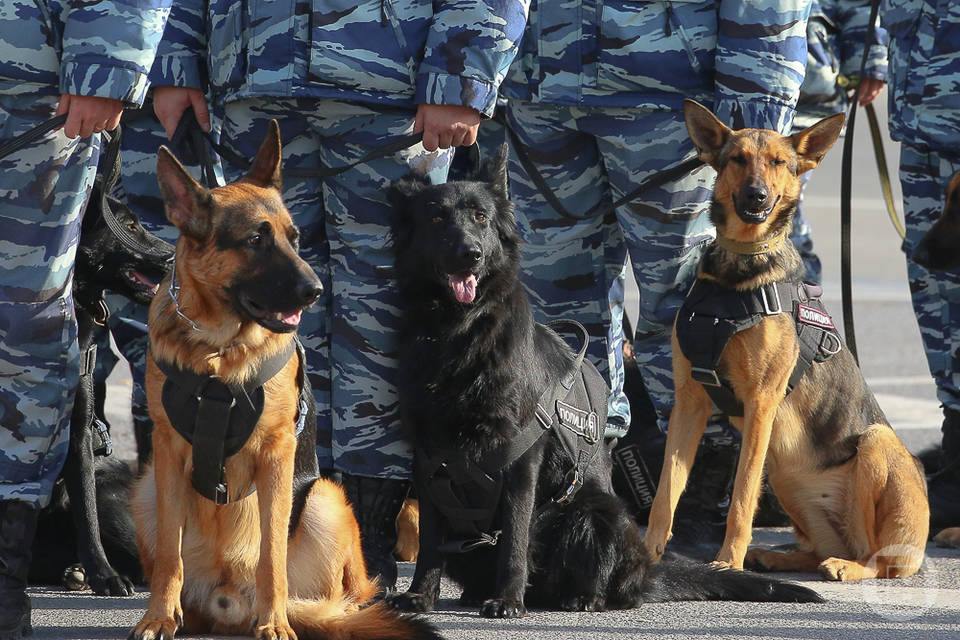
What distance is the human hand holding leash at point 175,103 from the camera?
423cm

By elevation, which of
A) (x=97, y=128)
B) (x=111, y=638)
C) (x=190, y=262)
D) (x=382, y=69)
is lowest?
(x=111, y=638)

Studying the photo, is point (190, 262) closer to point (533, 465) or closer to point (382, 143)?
point (382, 143)

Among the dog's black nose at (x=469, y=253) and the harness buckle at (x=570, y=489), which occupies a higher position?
the dog's black nose at (x=469, y=253)

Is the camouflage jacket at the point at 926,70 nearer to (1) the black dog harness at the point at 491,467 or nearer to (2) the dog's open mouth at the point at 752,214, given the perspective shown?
(2) the dog's open mouth at the point at 752,214

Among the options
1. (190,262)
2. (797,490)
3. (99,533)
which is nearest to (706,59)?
(797,490)

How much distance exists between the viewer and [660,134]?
15.1 ft

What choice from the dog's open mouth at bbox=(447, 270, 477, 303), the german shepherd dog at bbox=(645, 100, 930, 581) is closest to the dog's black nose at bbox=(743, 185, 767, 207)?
the german shepherd dog at bbox=(645, 100, 930, 581)

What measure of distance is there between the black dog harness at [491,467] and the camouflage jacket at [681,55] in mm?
1159

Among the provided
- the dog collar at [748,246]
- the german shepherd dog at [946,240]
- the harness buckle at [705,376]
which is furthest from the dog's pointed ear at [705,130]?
the german shepherd dog at [946,240]

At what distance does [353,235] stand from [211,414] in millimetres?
1107

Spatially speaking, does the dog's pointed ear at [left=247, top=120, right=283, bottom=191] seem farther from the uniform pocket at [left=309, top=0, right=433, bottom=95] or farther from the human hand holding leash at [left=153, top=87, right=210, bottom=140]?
the human hand holding leash at [left=153, top=87, right=210, bottom=140]

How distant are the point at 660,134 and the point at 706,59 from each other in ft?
1.03

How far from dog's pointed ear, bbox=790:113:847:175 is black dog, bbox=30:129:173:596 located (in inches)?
88.6

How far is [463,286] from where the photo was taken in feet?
12.4
